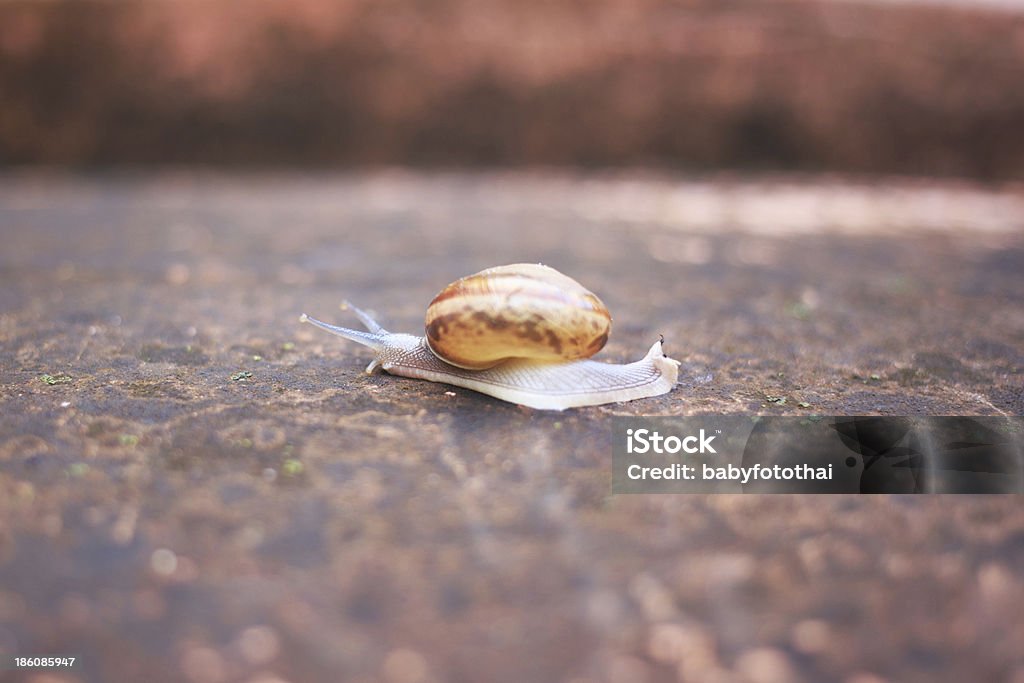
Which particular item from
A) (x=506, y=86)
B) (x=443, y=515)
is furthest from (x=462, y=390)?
(x=506, y=86)

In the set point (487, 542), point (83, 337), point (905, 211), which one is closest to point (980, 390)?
point (487, 542)

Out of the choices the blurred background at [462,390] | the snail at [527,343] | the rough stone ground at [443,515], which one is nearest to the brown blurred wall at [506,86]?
the blurred background at [462,390]

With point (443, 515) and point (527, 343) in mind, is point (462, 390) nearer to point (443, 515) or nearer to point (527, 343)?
point (527, 343)

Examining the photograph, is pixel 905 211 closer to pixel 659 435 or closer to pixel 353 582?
pixel 659 435

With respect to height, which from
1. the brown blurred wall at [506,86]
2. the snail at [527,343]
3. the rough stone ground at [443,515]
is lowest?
the rough stone ground at [443,515]

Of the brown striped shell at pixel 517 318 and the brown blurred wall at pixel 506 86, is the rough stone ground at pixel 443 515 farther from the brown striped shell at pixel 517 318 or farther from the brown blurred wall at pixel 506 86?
the brown blurred wall at pixel 506 86

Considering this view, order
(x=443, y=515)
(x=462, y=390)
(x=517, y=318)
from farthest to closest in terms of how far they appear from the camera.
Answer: (x=462, y=390), (x=517, y=318), (x=443, y=515)
